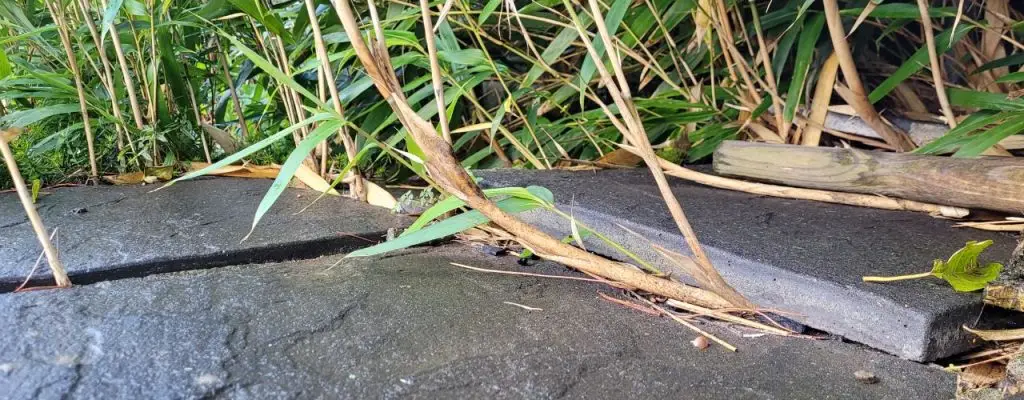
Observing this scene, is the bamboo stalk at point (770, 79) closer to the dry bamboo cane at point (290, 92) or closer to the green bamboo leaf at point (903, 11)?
the green bamboo leaf at point (903, 11)

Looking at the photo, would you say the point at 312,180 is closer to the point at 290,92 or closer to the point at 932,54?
the point at 290,92

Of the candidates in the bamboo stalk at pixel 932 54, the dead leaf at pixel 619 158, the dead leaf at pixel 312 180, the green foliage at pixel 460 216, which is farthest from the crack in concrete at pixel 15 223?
the bamboo stalk at pixel 932 54

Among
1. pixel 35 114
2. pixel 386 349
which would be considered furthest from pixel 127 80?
pixel 386 349

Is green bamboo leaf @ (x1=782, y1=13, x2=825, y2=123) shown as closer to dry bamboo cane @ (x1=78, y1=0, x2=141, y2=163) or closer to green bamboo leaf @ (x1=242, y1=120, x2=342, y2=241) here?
green bamboo leaf @ (x1=242, y1=120, x2=342, y2=241)

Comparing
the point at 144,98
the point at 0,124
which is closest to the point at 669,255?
the point at 144,98

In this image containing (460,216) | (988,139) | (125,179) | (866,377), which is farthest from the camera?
(125,179)

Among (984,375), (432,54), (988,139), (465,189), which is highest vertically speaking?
(432,54)

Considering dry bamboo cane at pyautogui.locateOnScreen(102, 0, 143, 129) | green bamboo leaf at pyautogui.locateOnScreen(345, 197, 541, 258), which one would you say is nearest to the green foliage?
green bamboo leaf at pyautogui.locateOnScreen(345, 197, 541, 258)
